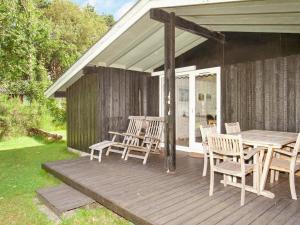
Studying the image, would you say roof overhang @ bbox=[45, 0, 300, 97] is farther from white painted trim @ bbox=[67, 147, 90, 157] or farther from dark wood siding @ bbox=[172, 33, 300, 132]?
white painted trim @ bbox=[67, 147, 90, 157]

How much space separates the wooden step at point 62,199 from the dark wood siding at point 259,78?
362cm

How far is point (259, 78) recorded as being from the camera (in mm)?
4961

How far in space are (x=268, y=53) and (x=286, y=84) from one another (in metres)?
0.80

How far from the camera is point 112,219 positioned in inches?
131

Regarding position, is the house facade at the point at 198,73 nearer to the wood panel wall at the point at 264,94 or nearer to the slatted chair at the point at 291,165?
the wood panel wall at the point at 264,94

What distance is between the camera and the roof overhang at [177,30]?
3.65 metres

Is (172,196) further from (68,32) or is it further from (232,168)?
(68,32)

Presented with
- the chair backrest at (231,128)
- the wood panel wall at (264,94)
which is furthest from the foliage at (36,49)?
the chair backrest at (231,128)

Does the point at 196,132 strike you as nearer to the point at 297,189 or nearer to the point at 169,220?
the point at 297,189

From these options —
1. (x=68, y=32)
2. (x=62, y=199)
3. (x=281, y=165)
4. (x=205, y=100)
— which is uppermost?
(x=68, y=32)

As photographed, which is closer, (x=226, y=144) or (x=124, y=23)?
(x=226, y=144)

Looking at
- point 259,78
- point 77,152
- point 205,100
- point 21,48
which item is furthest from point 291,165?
point 21,48

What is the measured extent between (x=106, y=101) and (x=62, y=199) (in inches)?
121

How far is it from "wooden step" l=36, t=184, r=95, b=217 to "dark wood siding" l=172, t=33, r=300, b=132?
3.62m
